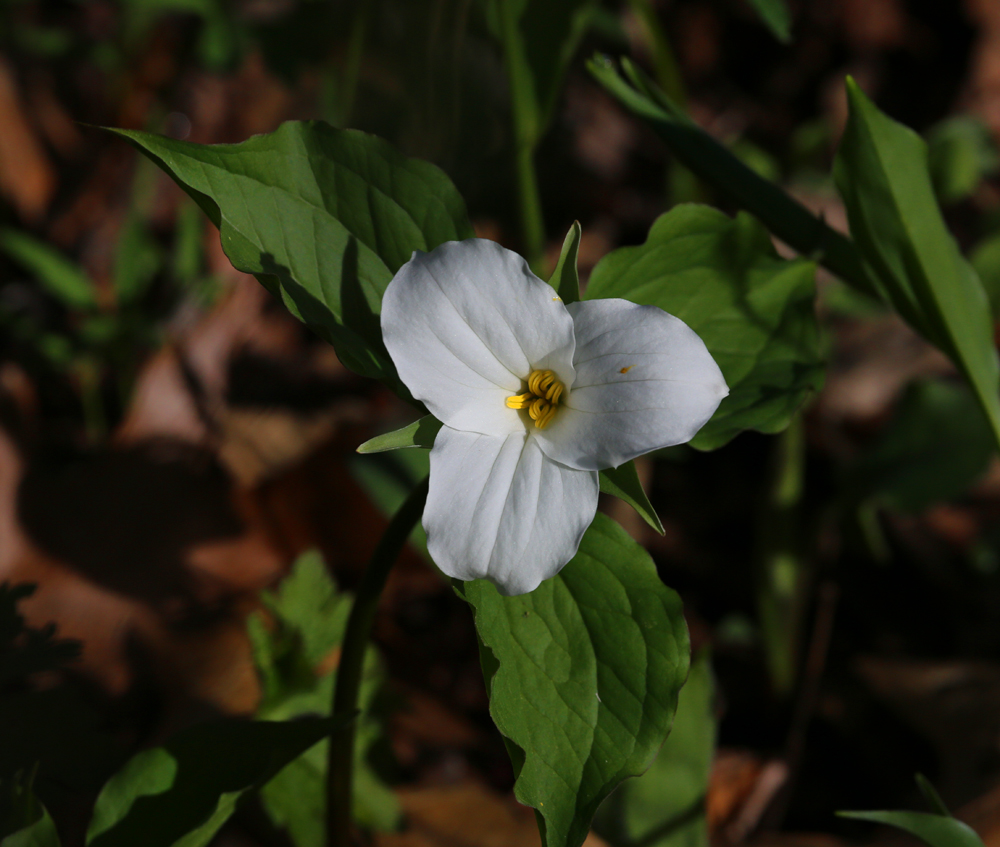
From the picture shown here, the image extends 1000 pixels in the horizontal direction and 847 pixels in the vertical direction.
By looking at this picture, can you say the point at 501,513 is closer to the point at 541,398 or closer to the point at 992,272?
the point at 541,398

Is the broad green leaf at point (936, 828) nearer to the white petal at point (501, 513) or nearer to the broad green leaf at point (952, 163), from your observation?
the white petal at point (501, 513)

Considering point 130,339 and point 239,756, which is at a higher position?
point 239,756

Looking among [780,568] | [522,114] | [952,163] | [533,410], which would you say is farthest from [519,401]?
[952,163]

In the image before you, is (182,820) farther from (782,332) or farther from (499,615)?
(782,332)

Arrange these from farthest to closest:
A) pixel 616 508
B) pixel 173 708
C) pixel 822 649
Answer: pixel 616 508 < pixel 822 649 < pixel 173 708

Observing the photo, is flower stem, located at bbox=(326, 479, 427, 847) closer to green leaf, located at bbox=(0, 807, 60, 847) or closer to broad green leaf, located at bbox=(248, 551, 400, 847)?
broad green leaf, located at bbox=(248, 551, 400, 847)

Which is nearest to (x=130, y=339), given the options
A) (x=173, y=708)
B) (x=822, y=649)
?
(x=173, y=708)
